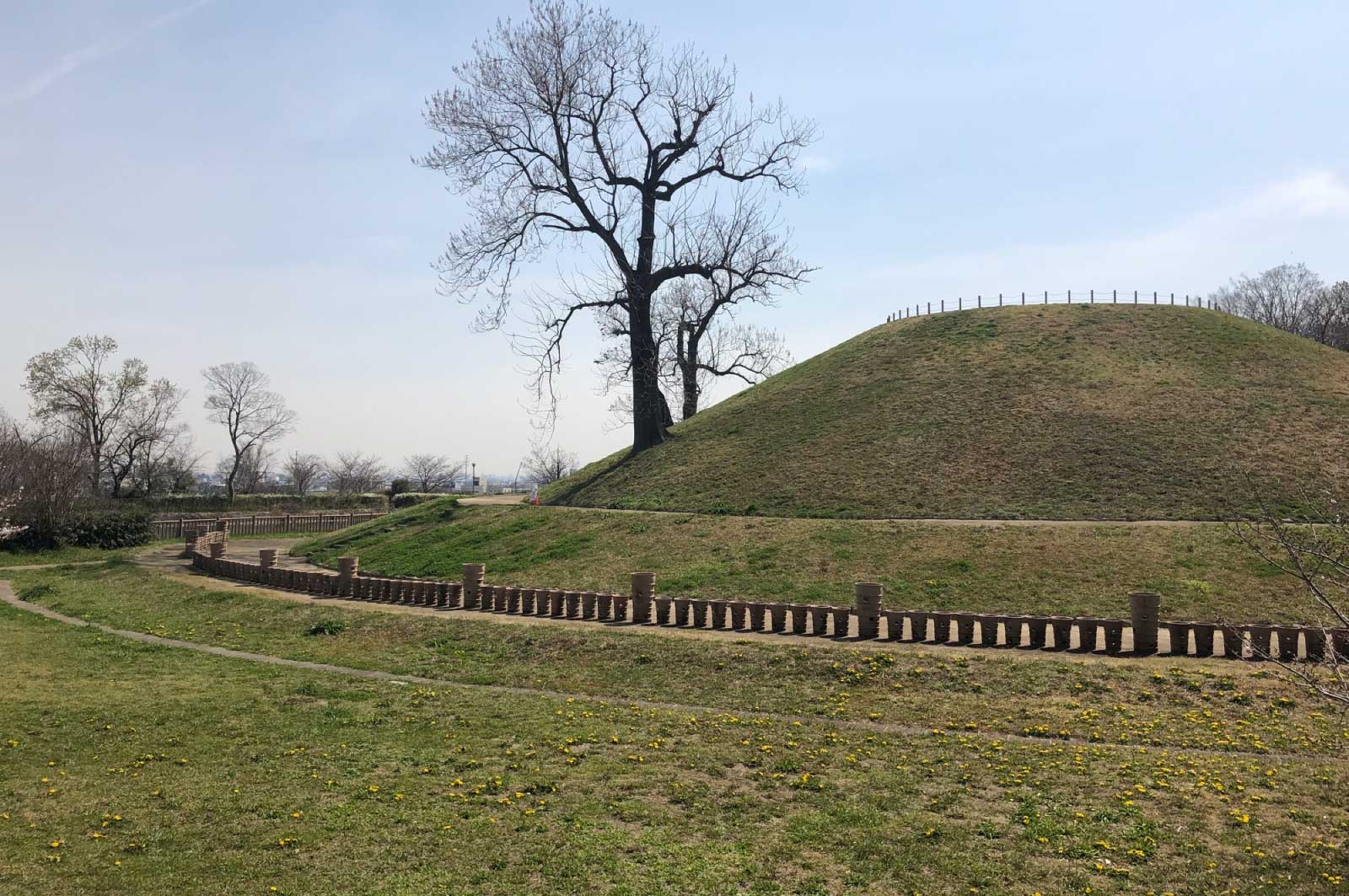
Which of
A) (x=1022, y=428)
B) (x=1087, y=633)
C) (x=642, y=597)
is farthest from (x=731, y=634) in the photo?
(x=1022, y=428)

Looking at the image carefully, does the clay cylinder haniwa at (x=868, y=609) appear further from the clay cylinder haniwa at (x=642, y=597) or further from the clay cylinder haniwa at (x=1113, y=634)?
the clay cylinder haniwa at (x=642, y=597)

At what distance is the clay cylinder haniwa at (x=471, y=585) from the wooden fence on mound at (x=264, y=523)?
2592cm

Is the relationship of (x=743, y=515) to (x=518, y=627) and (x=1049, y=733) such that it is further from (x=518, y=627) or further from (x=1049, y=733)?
(x=1049, y=733)

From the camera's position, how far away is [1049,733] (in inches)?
447

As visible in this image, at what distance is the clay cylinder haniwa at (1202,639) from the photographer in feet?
49.3

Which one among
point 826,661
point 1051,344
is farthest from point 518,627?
point 1051,344

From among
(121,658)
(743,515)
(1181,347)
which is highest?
(1181,347)

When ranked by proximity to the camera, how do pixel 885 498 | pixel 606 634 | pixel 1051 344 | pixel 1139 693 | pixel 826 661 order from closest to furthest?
pixel 1139 693, pixel 826 661, pixel 606 634, pixel 885 498, pixel 1051 344

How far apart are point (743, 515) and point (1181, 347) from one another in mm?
24483

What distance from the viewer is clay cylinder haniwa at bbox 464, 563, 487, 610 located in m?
21.6

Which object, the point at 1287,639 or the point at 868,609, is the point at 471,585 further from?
the point at 1287,639

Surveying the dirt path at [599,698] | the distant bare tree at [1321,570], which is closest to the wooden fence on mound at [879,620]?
the distant bare tree at [1321,570]

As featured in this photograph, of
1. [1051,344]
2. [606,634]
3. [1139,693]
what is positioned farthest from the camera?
[1051,344]

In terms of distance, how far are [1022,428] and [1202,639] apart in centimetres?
1930
